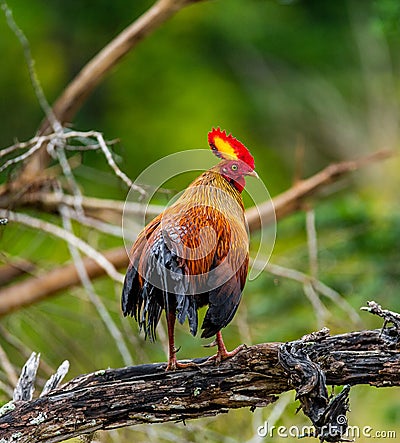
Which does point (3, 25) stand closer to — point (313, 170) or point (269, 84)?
point (269, 84)

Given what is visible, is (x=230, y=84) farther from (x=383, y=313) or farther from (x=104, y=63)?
(x=383, y=313)

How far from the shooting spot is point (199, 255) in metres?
1.84

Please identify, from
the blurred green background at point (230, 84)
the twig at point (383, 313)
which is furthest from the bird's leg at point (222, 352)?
the blurred green background at point (230, 84)

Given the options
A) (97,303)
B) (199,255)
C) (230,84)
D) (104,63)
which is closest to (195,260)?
(199,255)

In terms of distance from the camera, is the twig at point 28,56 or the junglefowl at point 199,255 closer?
the junglefowl at point 199,255

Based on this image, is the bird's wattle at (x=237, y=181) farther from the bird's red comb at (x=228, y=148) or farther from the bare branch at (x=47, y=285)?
the bare branch at (x=47, y=285)

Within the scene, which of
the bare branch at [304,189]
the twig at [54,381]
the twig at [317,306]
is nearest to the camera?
the twig at [54,381]

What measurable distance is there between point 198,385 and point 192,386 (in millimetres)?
16

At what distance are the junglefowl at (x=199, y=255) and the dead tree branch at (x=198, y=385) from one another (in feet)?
0.70

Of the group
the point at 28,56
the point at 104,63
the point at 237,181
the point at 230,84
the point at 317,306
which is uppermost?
the point at 230,84

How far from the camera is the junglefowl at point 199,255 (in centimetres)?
183

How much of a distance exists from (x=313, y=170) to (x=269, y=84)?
3.48ft


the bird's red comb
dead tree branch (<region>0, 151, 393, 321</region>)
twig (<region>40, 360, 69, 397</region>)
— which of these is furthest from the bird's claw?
dead tree branch (<region>0, 151, 393, 321</region>)

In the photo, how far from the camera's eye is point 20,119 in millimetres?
8023
